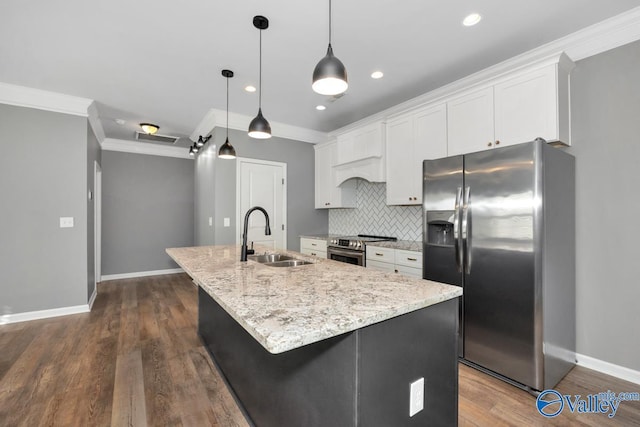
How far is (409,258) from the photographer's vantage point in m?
2.99

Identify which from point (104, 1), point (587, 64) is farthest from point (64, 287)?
point (587, 64)

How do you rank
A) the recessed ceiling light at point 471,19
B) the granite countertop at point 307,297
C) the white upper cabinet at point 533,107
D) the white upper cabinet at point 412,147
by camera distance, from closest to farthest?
1. the granite countertop at point 307,297
2. the recessed ceiling light at point 471,19
3. the white upper cabinet at point 533,107
4. the white upper cabinet at point 412,147

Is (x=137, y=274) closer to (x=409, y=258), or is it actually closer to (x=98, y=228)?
(x=98, y=228)

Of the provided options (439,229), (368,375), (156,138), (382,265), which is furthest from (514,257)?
(156,138)

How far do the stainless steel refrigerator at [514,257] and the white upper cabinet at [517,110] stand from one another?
0.96 feet

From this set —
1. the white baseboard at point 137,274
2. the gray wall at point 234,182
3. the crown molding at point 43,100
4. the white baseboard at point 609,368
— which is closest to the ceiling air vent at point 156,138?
the gray wall at point 234,182

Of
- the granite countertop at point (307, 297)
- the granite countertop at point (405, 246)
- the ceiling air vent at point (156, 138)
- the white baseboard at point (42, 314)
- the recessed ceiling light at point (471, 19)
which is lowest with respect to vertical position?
the white baseboard at point (42, 314)

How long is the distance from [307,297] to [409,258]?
2059mm

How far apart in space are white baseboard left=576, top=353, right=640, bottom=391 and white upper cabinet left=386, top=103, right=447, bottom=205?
1.88 meters

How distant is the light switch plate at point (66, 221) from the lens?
3.60 meters

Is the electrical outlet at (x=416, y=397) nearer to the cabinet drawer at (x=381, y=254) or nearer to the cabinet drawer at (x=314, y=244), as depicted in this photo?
the cabinet drawer at (x=381, y=254)

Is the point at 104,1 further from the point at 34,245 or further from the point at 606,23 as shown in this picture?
the point at 606,23

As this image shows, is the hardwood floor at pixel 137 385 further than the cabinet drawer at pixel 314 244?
No

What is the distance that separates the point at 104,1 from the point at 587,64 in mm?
3683
